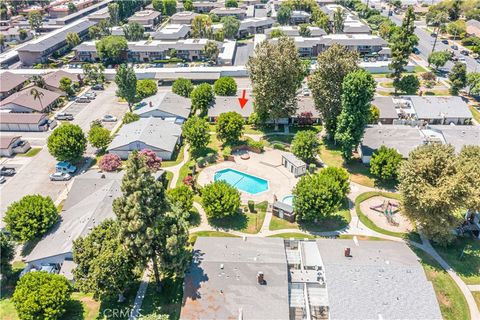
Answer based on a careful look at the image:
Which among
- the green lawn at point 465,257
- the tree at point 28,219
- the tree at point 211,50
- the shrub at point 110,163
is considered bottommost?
the green lawn at point 465,257

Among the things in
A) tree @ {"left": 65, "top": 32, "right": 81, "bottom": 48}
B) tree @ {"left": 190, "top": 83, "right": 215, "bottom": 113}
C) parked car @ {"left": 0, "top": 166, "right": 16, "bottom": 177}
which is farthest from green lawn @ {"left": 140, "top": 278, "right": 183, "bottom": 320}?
tree @ {"left": 65, "top": 32, "right": 81, "bottom": 48}

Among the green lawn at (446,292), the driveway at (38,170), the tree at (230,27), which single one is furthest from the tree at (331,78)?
the tree at (230,27)

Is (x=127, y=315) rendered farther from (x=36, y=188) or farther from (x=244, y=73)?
(x=244, y=73)

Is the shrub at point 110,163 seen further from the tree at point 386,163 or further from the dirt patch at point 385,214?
the tree at point 386,163

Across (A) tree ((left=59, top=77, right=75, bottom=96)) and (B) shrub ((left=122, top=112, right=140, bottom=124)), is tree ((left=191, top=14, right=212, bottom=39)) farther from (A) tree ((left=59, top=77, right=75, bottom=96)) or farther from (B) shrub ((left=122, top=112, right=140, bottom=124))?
(B) shrub ((left=122, top=112, right=140, bottom=124))

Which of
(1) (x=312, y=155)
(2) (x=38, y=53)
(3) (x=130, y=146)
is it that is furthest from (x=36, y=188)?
(2) (x=38, y=53)

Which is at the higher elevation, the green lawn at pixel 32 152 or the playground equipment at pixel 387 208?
the green lawn at pixel 32 152
